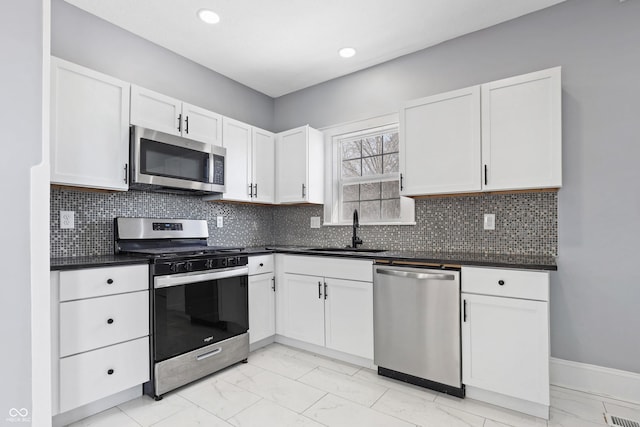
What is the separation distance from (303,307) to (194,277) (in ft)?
3.33

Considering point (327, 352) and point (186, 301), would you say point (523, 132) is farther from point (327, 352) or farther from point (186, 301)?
point (186, 301)

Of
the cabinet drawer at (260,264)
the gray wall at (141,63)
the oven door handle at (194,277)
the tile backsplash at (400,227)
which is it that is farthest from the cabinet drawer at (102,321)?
the gray wall at (141,63)

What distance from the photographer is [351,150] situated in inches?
140

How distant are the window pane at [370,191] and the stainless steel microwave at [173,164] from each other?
1420 mm

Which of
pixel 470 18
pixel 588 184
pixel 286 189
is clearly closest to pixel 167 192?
pixel 286 189

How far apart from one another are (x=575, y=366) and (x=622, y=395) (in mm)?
266

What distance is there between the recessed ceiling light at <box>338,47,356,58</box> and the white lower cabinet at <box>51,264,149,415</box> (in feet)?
8.01

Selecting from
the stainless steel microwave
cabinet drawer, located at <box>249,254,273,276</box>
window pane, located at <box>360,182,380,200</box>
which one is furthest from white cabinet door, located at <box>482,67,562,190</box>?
the stainless steel microwave

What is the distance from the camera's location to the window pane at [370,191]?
132 inches

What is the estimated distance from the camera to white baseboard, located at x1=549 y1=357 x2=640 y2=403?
6.88 feet

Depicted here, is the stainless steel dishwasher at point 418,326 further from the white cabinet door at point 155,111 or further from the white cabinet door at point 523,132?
the white cabinet door at point 155,111

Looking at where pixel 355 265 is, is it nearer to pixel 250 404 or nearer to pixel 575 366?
pixel 250 404

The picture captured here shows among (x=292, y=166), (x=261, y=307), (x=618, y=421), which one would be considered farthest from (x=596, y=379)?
(x=292, y=166)

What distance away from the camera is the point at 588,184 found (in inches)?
89.0
